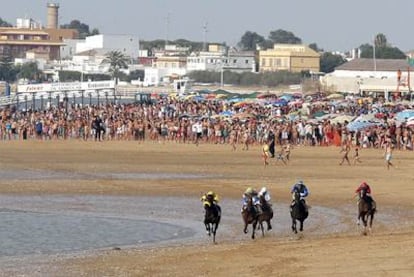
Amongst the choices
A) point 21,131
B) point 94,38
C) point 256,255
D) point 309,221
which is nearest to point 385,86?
point 21,131

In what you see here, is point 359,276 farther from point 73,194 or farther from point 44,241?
point 73,194

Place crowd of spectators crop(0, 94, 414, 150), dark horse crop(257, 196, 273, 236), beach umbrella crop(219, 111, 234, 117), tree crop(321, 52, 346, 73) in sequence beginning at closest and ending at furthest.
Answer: dark horse crop(257, 196, 273, 236) < crowd of spectators crop(0, 94, 414, 150) < beach umbrella crop(219, 111, 234, 117) < tree crop(321, 52, 346, 73)

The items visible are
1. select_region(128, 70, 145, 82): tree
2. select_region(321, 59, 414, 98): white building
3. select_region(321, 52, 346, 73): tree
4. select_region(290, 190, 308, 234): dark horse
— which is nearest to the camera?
select_region(290, 190, 308, 234): dark horse

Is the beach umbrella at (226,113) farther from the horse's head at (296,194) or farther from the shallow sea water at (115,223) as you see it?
the horse's head at (296,194)

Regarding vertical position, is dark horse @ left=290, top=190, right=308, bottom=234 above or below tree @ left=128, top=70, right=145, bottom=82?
below

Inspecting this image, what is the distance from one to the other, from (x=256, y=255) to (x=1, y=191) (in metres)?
14.4

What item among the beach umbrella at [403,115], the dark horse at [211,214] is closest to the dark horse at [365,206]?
the dark horse at [211,214]

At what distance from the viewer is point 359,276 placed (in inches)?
671

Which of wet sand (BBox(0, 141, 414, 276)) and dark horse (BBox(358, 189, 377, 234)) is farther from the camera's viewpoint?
dark horse (BBox(358, 189, 377, 234))

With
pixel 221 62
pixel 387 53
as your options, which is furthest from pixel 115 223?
pixel 221 62

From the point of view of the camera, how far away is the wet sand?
1903cm

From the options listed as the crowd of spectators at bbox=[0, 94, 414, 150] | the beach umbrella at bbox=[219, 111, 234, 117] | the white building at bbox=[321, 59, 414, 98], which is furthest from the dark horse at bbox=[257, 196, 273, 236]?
the white building at bbox=[321, 59, 414, 98]

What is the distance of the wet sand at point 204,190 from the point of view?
749 inches

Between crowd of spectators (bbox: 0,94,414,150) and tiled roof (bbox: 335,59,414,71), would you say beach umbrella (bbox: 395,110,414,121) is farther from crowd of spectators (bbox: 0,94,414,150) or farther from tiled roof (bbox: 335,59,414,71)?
tiled roof (bbox: 335,59,414,71)
